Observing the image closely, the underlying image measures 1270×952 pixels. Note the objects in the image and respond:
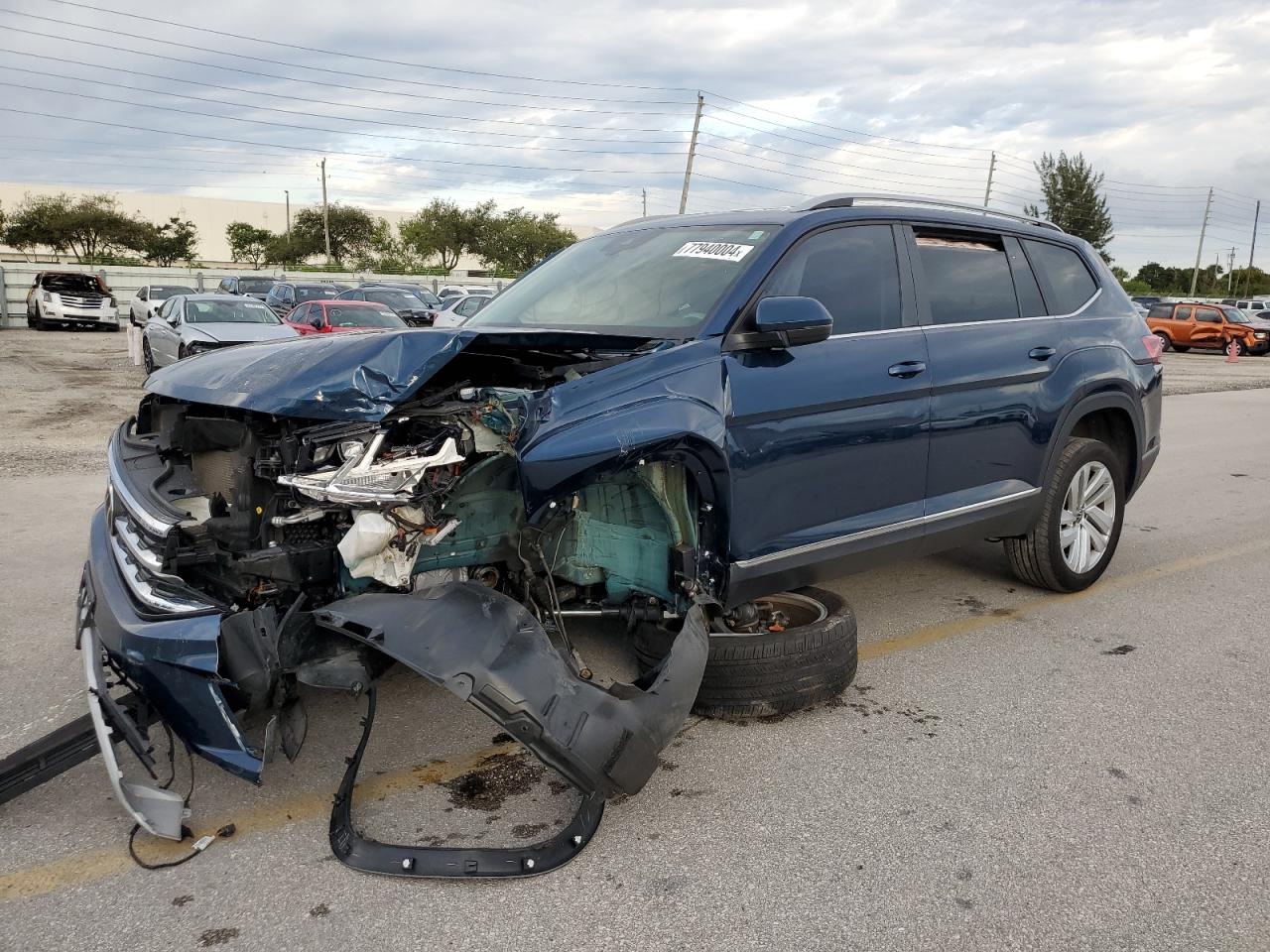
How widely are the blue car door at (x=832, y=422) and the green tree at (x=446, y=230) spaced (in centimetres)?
6778

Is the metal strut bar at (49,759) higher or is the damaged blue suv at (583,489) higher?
the damaged blue suv at (583,489)

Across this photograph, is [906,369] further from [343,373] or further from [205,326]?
[205,326]

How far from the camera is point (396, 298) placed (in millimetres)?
25062

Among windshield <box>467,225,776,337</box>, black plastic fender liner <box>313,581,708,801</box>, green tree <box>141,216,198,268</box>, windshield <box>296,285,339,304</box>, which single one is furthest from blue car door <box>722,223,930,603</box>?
green tree <box>141,216,198,268</box>

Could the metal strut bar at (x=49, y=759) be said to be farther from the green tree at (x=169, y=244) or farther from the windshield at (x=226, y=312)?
the green tree at (x=169, y=244)

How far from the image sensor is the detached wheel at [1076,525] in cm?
491

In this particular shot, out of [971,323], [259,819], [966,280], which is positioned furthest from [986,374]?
[259,819]

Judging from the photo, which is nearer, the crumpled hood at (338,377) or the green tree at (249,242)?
the crumpled hood at (338,377)

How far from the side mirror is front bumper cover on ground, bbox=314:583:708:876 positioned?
1.30m

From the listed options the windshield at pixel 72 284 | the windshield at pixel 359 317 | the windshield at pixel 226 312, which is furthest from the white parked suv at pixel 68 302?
the windshield at pixel 226 312

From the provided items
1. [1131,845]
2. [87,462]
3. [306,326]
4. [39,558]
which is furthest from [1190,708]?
[306,326]

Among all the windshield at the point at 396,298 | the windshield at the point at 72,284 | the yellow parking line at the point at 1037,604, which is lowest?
the yellow parking line at the point at 1037,604

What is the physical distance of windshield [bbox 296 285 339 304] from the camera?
24594 millimetres

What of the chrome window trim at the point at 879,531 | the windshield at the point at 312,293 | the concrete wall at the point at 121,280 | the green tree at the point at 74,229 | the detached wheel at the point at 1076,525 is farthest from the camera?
the green tree at the point at 74,229
